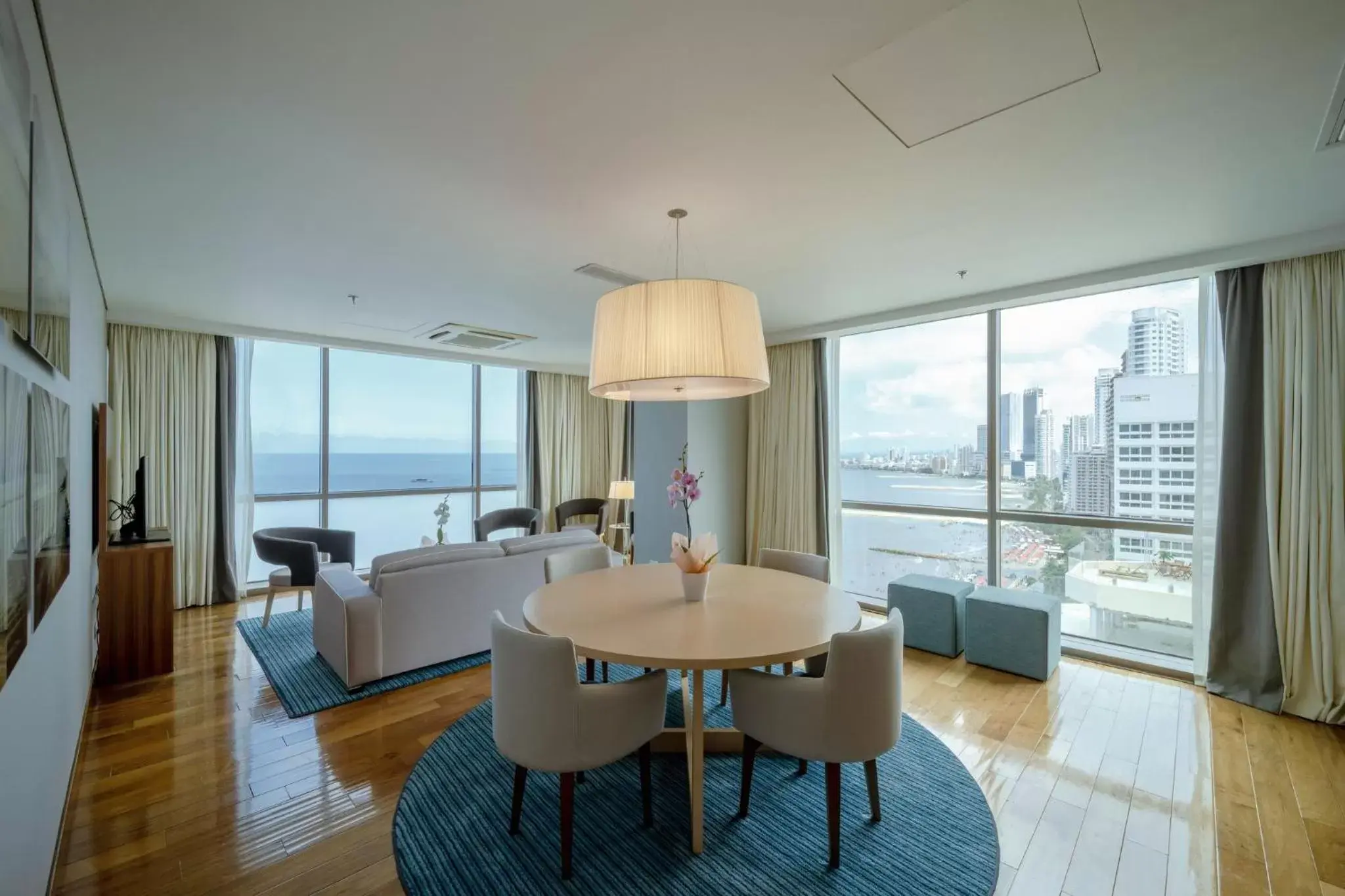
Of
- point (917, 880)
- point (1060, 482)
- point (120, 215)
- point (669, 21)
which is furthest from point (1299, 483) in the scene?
point (120, 215)

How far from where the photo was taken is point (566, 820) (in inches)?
69.9

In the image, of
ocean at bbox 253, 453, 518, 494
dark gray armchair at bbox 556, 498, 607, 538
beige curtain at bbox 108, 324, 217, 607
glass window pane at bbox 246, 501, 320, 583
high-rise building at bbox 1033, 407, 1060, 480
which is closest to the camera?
high-rise building at bbox 1033, 407, 1060, 480

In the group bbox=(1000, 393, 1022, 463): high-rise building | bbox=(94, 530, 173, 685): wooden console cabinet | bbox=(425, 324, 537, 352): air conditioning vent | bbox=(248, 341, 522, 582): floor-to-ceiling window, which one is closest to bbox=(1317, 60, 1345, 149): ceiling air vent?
bbox=(1000, 393, 1022, 463): high-rise building

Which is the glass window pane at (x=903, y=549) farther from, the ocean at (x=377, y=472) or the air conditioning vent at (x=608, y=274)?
the ocean at (x=377, y=472)

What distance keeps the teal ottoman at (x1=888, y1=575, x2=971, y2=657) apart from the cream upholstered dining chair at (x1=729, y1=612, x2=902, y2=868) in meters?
1.96

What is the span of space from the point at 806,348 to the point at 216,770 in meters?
4.82

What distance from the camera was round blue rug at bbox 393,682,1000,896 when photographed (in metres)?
1.75

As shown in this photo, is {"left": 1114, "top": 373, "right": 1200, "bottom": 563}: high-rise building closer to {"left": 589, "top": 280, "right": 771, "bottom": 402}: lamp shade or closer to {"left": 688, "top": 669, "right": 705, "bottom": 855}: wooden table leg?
{"left": 589, "top": 280, "right": 771, "bottom": 402}: lamp shade

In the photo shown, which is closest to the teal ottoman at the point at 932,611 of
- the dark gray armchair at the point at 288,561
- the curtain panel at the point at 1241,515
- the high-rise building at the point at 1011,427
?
the high-rise building at the point at 1011,427

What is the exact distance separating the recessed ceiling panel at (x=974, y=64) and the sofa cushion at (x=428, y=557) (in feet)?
10.2

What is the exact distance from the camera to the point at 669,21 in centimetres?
141

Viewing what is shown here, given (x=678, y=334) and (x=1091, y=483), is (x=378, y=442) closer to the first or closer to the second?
(x=678, y=334)

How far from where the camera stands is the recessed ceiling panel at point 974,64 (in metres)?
1.39

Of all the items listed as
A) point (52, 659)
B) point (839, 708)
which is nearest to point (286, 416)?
point (52, 659)
